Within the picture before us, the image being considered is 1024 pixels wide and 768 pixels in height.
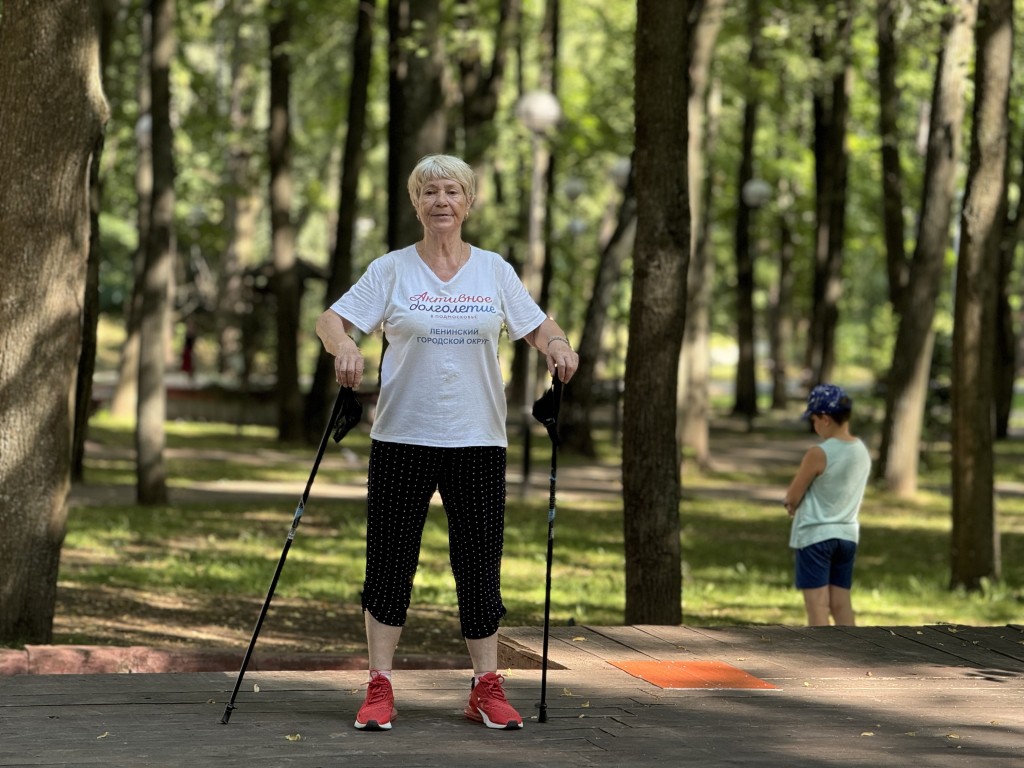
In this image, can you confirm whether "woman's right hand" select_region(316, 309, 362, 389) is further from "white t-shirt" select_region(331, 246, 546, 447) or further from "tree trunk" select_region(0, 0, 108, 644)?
"tree trunk" select_region(0, 0, 108, 644)

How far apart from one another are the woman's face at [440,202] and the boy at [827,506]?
3.97 meters

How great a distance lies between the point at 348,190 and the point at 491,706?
2213cm

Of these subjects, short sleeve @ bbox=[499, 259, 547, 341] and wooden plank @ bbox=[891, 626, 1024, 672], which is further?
wooden plank @ bbox=[891, 626, 1024, 672]

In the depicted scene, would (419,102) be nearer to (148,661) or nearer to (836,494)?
(836,494)

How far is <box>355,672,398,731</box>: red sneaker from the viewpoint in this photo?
19.9ft

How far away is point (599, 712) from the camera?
6457 mm

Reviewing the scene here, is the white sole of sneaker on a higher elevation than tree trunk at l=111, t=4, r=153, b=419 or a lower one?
lower

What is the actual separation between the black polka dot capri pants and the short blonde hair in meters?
0.87

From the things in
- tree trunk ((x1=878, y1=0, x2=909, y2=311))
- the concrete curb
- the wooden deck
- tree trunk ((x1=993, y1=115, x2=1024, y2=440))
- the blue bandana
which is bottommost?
the concrete curb

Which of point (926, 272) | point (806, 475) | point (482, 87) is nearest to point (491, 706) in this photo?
point (806, 475)

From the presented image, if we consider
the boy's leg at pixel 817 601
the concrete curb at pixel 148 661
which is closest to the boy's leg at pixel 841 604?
the boy's leg at pixel 817 601

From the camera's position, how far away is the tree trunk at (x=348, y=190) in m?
27.0

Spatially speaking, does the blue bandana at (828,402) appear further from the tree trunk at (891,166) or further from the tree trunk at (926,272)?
the tree trunk at (891,166)

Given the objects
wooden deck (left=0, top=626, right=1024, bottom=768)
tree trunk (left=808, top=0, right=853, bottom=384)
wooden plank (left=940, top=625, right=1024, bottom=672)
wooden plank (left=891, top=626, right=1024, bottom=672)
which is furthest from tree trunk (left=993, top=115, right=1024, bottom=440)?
wooden deck (left=0, top=626, right=1024, bottom=768)
